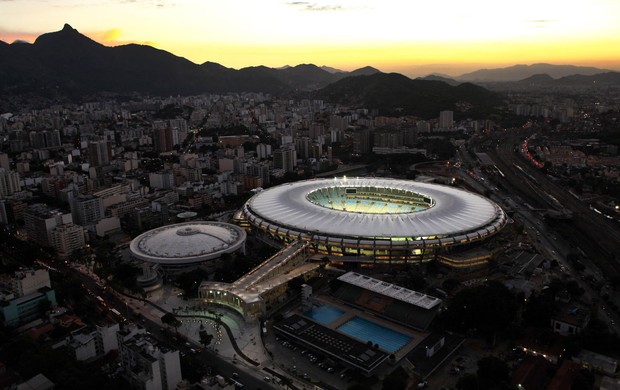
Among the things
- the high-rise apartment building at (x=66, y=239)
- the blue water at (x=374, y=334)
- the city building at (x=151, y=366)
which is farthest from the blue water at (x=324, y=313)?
the high-rise apartment building at (x=66, y=239)

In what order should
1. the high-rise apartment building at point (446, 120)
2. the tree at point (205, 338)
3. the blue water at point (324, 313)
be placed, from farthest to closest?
the high-rise apartment building at point (446, 120) < the blue water at point (324, 313) < the tree at point (205, 338)

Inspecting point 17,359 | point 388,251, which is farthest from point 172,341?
point 388,251

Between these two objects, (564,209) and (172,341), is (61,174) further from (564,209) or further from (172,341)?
(564,209)

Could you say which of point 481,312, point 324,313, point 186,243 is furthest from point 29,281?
point 481,312

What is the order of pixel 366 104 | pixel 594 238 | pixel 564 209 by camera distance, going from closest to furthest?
pixel 594 238
pixel 564 209
pixel 366 104

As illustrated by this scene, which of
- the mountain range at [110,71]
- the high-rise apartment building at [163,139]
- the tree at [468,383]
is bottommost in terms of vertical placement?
the tree at [468,383]

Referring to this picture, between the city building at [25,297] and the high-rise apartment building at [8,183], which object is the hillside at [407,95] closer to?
the high-rise apartment building at [8,183]

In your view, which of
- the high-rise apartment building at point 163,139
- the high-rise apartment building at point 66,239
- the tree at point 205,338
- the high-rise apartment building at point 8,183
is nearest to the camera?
the tree at point 205,338

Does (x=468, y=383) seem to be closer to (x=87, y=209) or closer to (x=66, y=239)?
(x=66, y=239)
